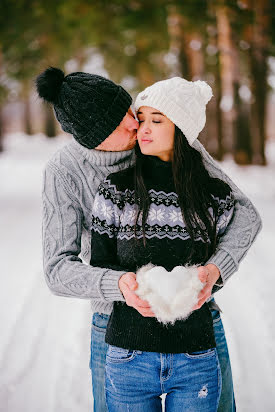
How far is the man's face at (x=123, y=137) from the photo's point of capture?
247cm

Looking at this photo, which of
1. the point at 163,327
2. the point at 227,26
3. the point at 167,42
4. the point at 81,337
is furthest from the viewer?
the point at 167,42

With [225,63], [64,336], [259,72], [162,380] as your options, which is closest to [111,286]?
[162,380]

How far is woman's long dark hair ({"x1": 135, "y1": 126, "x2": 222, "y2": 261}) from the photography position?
2225 mm

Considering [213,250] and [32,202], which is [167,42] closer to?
[32,202]

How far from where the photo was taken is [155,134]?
91.7 inches

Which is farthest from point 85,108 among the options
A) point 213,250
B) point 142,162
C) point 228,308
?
point 228,308

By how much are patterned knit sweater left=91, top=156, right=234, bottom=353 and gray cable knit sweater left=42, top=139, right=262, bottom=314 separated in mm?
109

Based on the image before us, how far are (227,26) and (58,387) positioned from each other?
568 inches

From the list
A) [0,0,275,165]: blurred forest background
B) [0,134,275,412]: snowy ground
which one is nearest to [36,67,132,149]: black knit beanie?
[0,134,275,412]: snowy ground

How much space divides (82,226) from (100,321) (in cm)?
47

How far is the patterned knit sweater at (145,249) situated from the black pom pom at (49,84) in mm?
496

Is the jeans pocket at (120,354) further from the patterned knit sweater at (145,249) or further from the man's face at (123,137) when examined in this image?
the man's face at (123,137)

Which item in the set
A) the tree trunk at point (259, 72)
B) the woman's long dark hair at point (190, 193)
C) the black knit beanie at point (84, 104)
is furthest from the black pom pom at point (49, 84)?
the tree trunk at point (259, 72)

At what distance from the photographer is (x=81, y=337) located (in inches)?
195
